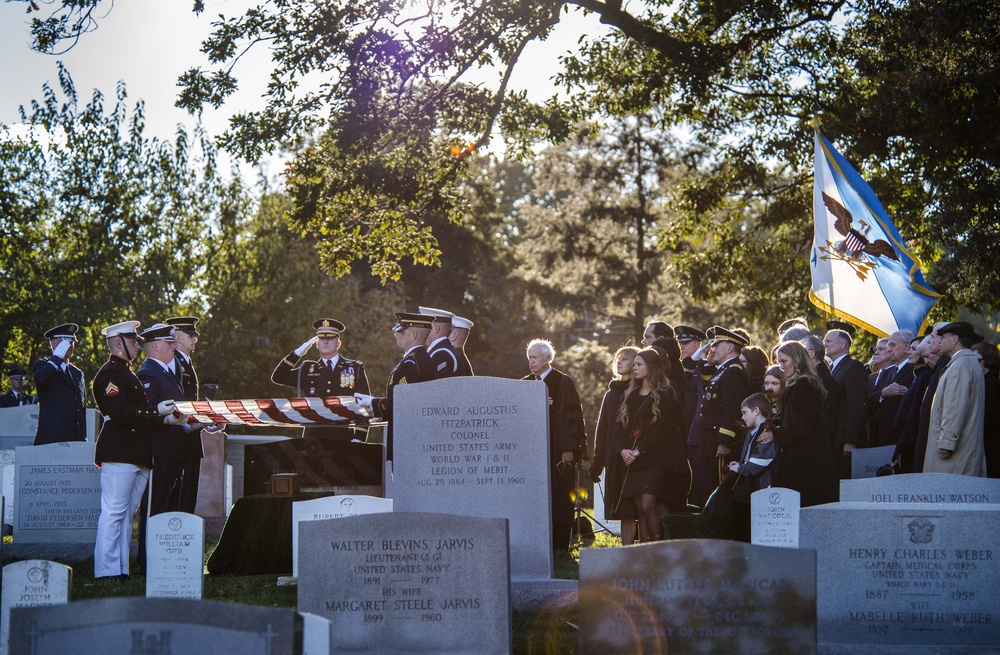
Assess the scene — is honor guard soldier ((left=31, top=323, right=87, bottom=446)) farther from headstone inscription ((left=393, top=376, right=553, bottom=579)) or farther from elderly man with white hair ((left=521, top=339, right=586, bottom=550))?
headstone inscription ((left=393, top=376, right=553, bottom=579))

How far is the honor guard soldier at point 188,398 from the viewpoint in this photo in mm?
11125

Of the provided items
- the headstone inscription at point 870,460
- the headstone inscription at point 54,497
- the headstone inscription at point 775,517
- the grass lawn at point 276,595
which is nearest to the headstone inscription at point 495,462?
the grass lawn at point 276,595

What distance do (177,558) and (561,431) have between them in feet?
14.7

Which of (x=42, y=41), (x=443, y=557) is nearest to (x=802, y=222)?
(x=42, y=41)

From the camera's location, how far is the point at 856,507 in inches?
281

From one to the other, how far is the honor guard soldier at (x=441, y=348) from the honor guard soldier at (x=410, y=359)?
0.05 m

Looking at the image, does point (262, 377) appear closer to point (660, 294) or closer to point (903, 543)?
point (660, 294)

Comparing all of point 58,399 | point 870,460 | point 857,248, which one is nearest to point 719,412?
point 870,460

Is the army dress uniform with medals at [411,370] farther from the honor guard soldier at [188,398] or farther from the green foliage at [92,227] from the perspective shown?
the green foliage at [92,227]

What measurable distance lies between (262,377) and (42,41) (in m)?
15.0

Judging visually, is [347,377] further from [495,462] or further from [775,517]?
[775,517]

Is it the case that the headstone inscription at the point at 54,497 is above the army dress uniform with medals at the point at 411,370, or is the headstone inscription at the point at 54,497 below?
below

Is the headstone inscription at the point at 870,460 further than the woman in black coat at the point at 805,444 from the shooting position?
Yes

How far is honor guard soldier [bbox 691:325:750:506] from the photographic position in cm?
1112
